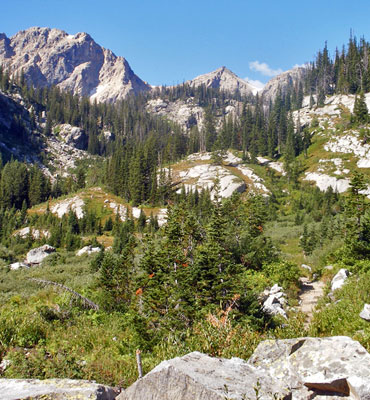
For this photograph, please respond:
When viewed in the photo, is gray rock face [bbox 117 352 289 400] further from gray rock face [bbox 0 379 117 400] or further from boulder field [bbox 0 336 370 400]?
gray rock face [bbox 0 379 117 400]

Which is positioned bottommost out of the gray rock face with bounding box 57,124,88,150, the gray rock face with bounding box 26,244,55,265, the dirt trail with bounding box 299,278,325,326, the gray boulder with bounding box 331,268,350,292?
the gray rock face with bounding box 26,244,55,265

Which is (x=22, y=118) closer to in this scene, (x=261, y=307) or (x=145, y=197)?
(x=145, y=197)

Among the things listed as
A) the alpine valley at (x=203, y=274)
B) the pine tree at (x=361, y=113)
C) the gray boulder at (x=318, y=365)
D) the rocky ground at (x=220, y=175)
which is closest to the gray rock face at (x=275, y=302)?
the alpine valley at (x=203, y=274)

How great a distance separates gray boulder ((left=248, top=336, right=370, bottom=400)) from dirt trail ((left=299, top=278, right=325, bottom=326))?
33.5 ft

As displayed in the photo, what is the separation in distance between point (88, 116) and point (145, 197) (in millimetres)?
121190

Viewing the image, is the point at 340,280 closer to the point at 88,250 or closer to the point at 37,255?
the point at 88,250

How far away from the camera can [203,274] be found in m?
14.5

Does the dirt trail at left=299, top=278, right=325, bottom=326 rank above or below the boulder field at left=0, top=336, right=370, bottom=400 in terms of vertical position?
below

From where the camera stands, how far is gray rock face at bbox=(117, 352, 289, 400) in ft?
11.8

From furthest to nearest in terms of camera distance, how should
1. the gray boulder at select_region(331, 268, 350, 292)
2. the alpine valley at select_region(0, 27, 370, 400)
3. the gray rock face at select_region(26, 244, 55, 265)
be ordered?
the gray rock face at select_region(26, 244, 55, 265)
the gray boulder at select_region(331, 268, 350, 292)
the alpine valley at select_region(0, 27, 370, 400)

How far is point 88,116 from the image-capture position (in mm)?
181000

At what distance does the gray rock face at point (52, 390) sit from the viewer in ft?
12.4

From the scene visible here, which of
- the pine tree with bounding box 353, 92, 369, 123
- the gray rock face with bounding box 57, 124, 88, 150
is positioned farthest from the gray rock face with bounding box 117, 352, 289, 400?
the gray rock face with bounding box 57, 124, 88, 150

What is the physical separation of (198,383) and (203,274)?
11.0 meters
